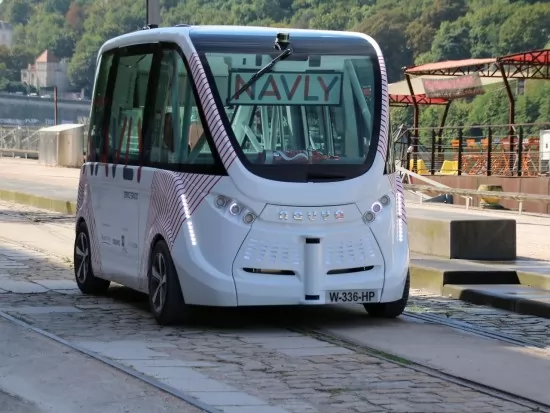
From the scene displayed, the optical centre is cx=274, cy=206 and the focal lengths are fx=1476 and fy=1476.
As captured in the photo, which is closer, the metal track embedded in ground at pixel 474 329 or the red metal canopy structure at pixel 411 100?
the metal track embedded in ground at pixel 474 329

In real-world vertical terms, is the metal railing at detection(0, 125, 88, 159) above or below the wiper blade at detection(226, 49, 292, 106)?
below

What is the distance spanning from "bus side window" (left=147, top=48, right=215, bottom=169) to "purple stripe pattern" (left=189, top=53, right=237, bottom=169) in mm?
102

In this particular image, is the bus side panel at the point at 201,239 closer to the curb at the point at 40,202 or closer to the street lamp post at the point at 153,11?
the street lamp post at the point at 153,11

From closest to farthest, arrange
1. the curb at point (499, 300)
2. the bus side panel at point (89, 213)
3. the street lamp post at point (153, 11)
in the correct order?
the curb at point (499, 300) < the bus side panel at point (89, 213) < the street lamp post at point (153, 11)

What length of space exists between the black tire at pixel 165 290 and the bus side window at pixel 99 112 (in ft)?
6.60

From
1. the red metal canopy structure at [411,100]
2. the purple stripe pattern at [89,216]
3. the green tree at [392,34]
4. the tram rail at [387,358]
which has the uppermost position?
the green tree at [392,34]

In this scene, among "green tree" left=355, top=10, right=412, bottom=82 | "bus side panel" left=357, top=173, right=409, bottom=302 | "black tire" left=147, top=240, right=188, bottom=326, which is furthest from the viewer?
"green tree" left=355, top=10, right=412, bottom=82

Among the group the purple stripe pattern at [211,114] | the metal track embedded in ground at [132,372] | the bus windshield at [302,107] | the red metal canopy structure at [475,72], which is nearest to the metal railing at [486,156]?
the red metal canopy structure at [475,72]

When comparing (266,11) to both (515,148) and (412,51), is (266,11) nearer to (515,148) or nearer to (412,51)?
(412,51)

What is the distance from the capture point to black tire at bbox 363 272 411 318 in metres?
11.5

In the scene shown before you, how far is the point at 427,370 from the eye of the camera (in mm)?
9109

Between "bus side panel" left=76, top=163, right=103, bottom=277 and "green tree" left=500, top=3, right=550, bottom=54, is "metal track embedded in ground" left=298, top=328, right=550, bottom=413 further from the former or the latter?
"green tree" left=500, top=3, right=550, bottom=54

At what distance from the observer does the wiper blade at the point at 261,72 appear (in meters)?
11.1

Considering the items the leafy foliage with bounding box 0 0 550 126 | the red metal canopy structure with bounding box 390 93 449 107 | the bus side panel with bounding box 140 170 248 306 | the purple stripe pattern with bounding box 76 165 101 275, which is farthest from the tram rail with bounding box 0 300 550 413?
the leafy foliage with bounding box 0 0 550 126
